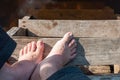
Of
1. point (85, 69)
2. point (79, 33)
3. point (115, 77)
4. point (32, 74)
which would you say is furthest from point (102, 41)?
point (85, 69)

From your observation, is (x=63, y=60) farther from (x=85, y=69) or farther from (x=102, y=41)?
(x=85, y=69)

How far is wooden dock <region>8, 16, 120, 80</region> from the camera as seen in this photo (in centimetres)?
170

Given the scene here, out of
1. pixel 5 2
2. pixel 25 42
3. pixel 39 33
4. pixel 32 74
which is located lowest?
pixel 5 2

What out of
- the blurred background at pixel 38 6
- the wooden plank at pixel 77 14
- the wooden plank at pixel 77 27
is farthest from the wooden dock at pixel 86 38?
the blurred background at pixel 38 6

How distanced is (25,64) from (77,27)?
99cm

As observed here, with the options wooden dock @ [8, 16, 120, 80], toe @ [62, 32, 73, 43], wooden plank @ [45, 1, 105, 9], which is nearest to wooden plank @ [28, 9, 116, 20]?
wooden dock @ [8, 16, 120, 80]

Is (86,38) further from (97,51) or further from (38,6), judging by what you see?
(38,6)

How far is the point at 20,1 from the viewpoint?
530 cm

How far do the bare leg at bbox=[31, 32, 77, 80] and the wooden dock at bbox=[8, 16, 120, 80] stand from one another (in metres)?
0.03

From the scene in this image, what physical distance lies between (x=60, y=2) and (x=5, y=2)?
2.89 feet

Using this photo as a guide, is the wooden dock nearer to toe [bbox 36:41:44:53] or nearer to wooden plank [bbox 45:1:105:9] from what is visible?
toe [bbox 36:41:44:53]

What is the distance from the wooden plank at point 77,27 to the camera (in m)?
2.64

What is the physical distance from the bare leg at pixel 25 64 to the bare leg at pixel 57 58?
0.05 m

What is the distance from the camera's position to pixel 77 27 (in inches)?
106
